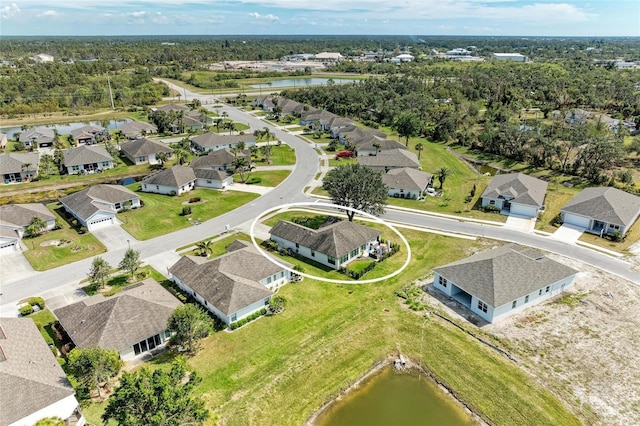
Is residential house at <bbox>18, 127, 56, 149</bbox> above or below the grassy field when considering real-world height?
above

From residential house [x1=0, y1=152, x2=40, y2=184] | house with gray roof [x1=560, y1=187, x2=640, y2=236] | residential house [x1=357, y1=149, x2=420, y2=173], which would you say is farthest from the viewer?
residential house [x1=357, y1=149, x2=420, y2=173]

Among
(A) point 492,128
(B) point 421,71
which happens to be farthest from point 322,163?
(B) point 421,71

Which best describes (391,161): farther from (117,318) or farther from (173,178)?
(117,318)

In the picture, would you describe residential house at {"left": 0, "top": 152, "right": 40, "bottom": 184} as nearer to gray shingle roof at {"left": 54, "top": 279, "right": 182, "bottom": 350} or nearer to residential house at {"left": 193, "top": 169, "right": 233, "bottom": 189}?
residential house at {"left": 193, "top": 169, "right": 233, "bottom": 189}

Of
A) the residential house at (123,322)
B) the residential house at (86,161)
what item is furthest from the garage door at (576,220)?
the residential house at (86,161)

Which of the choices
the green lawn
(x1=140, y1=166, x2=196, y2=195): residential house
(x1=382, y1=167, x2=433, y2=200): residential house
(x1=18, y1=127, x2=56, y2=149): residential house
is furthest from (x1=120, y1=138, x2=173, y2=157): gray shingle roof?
(x1=382, y1=167, x2=433, y2=200): residential house

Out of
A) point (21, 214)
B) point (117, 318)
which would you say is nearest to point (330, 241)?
point (117, 318)

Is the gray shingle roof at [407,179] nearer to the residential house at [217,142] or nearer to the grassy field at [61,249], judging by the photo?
the residential house at [217,142]
